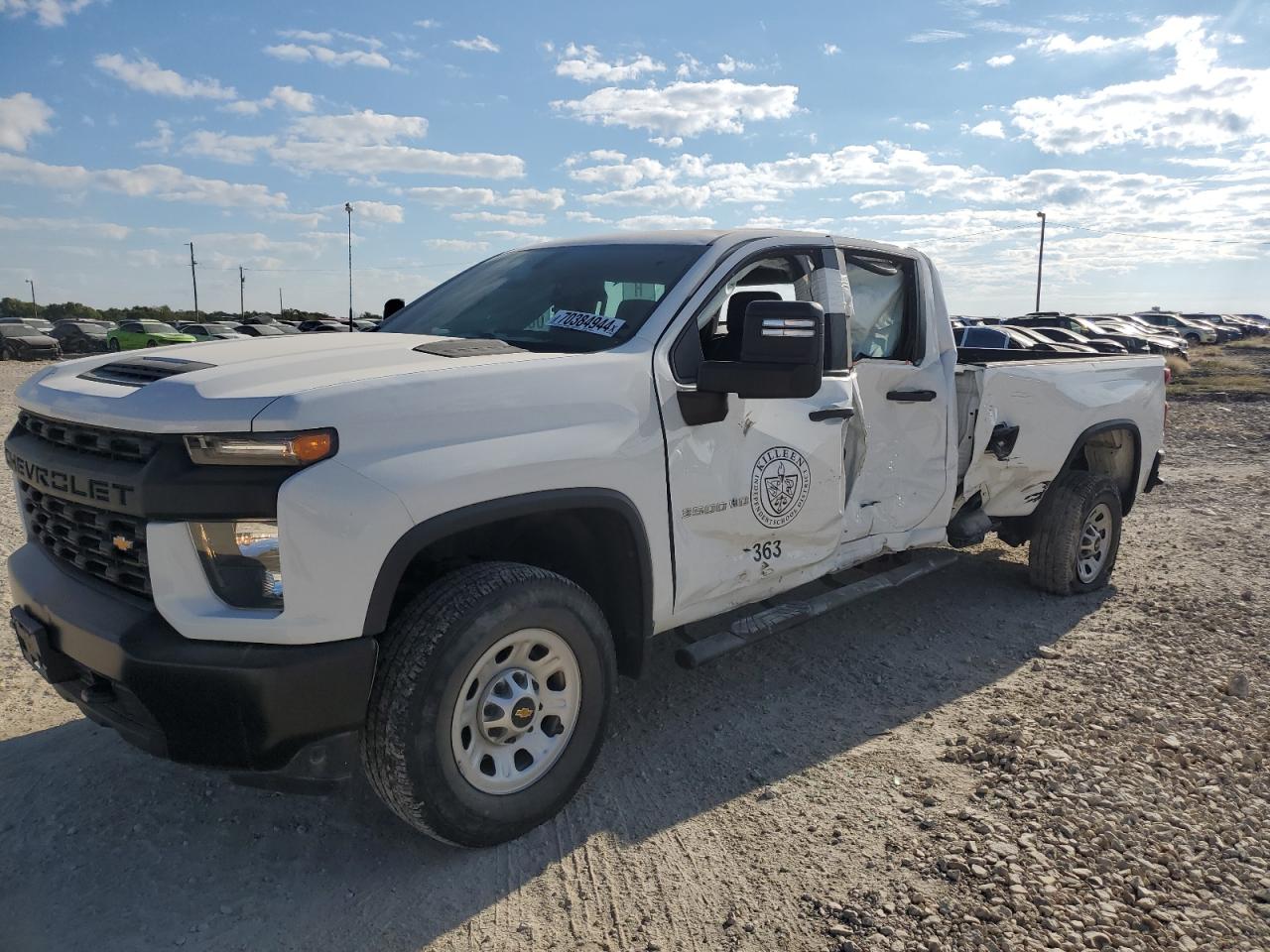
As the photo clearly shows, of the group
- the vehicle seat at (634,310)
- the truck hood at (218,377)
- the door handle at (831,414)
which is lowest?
the door handle at (831,414)

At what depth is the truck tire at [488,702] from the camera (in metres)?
2.63

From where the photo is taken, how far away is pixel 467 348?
3.13 meters

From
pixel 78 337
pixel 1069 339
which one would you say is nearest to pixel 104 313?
pixel 78 337

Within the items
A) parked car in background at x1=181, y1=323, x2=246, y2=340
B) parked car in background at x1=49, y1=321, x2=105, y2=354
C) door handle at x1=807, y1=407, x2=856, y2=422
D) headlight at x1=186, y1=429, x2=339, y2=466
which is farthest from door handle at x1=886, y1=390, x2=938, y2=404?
parked car in background at x1=49, y1=321, x2=105, y2=354

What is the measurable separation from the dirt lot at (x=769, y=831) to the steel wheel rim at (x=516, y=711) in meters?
0.28

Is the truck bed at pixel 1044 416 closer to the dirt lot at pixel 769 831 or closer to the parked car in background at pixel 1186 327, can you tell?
the dirt lot at pixel 769 831

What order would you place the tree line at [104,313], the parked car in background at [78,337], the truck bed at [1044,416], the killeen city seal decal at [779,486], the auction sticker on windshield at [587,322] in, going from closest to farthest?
the auction sticker on windshield at [587,322] → the killeen city seal decal at [779,486] → the truck bed at [1044,416] → the parked car in background at [78,337] → the tree line at [104,313]

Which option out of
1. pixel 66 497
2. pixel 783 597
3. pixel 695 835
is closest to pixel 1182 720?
pixel 783 597

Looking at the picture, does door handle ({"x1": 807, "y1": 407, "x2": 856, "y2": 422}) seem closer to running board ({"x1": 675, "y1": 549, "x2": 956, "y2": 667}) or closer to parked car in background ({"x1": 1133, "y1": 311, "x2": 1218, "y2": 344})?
running board ({"x1": 675, "y1": 549, "x2": 956, "y2": 667})

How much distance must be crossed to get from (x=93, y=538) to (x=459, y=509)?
1.10 meters

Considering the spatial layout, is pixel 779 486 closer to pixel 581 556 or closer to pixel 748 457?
pixel 748 457

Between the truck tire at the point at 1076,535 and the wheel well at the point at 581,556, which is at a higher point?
the wheel well at the point at 581,556

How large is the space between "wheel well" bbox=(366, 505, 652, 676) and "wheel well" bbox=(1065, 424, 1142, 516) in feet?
13.0

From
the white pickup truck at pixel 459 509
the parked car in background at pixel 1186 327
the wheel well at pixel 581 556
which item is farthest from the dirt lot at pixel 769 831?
the parked car in background at pixel 1186 327
